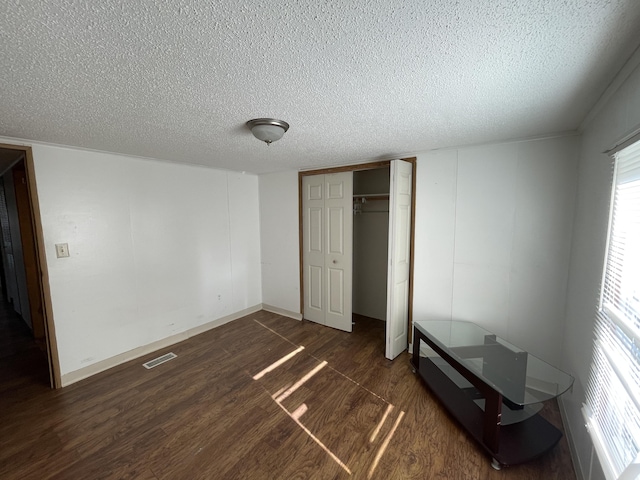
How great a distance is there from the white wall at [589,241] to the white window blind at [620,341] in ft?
0.35

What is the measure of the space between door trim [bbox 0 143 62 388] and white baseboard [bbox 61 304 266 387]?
4.1 inches

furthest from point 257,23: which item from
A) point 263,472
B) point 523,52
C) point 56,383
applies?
point 56,383

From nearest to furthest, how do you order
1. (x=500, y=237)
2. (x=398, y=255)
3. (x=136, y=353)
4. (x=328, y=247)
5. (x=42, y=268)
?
(x=42, y=268)
(x=500, y=237)
(x=398, y=255)
(x=136, y=353)
(x=328, y=247)


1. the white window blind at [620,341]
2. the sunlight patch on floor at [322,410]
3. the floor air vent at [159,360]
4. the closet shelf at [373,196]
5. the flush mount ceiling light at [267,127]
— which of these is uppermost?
the flush mount ceiling light at [267,127]

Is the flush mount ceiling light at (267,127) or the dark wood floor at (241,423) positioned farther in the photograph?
the flush mount ceiling light at (267,127)

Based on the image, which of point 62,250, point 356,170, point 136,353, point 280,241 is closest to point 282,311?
point 280,241

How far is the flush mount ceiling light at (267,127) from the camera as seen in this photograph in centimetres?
162

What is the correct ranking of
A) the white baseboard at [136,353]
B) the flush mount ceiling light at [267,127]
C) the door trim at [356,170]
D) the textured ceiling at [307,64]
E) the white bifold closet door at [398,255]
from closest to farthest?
the textured ceiling at [307,64] < the flush mount ceiling light at [267,127] < the white baseboard at [136,353] < the white bifold closet door at [398,255] < the door trim at [356,170]

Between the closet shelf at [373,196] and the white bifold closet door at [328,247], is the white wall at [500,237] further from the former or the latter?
the white bifold closet door at [328,247]

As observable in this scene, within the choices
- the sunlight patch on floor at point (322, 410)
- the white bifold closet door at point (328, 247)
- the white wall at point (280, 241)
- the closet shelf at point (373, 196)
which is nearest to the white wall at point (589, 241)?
the sunlight patch on floor at point (322, 410)

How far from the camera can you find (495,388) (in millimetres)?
1547

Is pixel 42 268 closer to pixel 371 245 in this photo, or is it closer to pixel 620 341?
pixel 371 245

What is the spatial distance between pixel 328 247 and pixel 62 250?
2683 millimetres

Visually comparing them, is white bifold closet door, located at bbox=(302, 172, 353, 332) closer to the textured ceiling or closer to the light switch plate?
the textured ceiling
